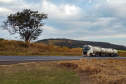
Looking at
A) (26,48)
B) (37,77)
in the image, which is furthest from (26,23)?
(37,77)

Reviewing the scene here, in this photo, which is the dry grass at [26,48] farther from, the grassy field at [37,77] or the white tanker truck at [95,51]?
the grassy field at [37,77]

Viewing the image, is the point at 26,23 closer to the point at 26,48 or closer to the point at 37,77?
the point at 26,48

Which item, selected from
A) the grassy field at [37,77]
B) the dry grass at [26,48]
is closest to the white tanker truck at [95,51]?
the dry grass at [26,48]

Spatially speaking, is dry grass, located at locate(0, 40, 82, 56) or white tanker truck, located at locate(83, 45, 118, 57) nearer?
dry grass, located at locate(0, 40, 82, 56)

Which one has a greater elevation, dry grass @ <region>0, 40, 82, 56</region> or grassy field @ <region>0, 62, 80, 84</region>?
dry grass @ <region>0, 40, 82, 56</region>

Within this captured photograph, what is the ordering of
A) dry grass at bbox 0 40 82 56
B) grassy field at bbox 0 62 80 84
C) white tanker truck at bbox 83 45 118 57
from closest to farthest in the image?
grassy field at bbox 0 62 80 84, dry grass at bbox 0 40 82 56, white tanker truck at bbox 83 45 118 57

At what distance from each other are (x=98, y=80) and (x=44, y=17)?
42013mm

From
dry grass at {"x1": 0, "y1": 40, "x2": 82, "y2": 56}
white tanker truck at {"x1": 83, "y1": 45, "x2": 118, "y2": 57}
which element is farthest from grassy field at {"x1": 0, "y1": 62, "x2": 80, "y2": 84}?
white tanker truck at {"x1": 83, "y1": 45, "x2": 118, "y2": 57}

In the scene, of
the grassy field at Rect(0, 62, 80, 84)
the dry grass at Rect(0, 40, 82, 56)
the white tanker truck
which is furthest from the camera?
the white tanker truck

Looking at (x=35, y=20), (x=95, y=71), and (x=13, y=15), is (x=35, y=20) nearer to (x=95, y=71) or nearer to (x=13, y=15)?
(x=13, y=15)

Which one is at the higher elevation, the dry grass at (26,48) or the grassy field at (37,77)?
the dry grass at (26,48)

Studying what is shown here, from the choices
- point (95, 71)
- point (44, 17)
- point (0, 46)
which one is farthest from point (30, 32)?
point (95, 71)

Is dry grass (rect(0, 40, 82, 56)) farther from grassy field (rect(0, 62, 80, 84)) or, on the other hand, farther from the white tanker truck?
grassy field (rect(0, 62, 80, 84))

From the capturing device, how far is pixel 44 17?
49938 mm
